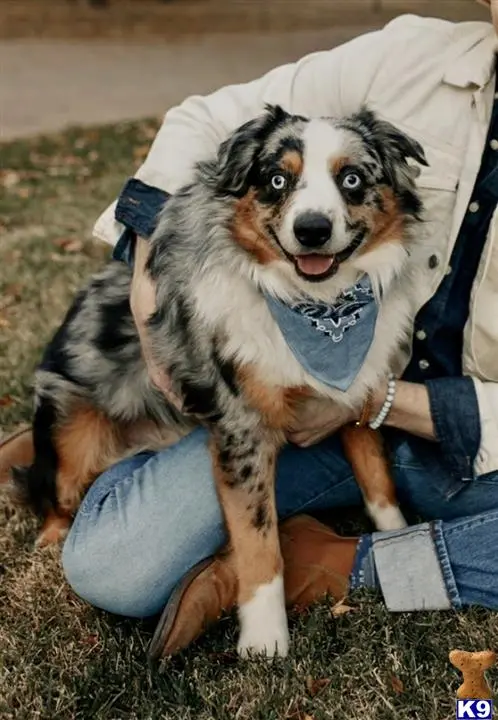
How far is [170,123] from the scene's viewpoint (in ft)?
10.9

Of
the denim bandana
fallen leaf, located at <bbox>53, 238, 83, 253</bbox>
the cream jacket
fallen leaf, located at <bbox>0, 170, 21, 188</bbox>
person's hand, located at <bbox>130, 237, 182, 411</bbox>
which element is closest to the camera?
the denim bandana

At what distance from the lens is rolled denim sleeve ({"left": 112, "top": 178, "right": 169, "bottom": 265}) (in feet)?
10.3

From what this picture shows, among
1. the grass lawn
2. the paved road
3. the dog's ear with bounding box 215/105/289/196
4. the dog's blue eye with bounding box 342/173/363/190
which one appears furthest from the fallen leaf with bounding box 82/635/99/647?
the paved road

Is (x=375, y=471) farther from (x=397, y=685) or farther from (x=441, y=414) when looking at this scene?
(x=397, y=685)

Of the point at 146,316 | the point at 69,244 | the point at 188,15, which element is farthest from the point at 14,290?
the point at 188,15

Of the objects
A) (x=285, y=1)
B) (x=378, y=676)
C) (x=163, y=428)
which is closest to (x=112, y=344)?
(x=163, y=428)

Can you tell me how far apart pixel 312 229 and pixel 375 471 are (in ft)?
3.17

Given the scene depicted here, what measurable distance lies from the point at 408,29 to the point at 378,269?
800mm

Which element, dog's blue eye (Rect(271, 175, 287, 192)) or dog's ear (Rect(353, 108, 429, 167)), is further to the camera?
dog's ear (Rect(353, 108, 429, 167))

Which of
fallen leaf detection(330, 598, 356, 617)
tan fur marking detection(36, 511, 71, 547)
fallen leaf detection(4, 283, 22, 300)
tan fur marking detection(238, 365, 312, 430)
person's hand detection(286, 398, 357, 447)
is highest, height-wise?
tan fur marking detection(238, 365, 312, 430)

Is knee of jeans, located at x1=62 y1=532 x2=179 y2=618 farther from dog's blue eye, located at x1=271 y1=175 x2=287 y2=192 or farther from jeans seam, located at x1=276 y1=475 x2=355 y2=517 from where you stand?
dog's blue eye, located at x1=271 y1=175 x2=287 y2=192

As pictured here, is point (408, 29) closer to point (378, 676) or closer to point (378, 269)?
point (378, 269)

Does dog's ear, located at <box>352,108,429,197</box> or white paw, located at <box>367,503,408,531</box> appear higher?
dog's ear, located at <box>352,108,429,197</box>

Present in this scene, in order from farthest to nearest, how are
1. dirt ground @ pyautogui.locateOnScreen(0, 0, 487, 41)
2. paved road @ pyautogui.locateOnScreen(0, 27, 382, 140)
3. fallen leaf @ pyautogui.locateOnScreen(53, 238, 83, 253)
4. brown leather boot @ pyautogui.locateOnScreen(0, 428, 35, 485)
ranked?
1. dirt ground @ pyautogui.locateOnScreen(0, 0, 487, 41)
2. paved road @ pyautogui.locateOnScreen(0, 27, 382, 140)
3. fallen leaf @ pyautogui.locateOnScreen(53, 238, 83, 253)
4. brown leather boot @ pyautogui.locateOnScreen(0, 428, 35, 485)
